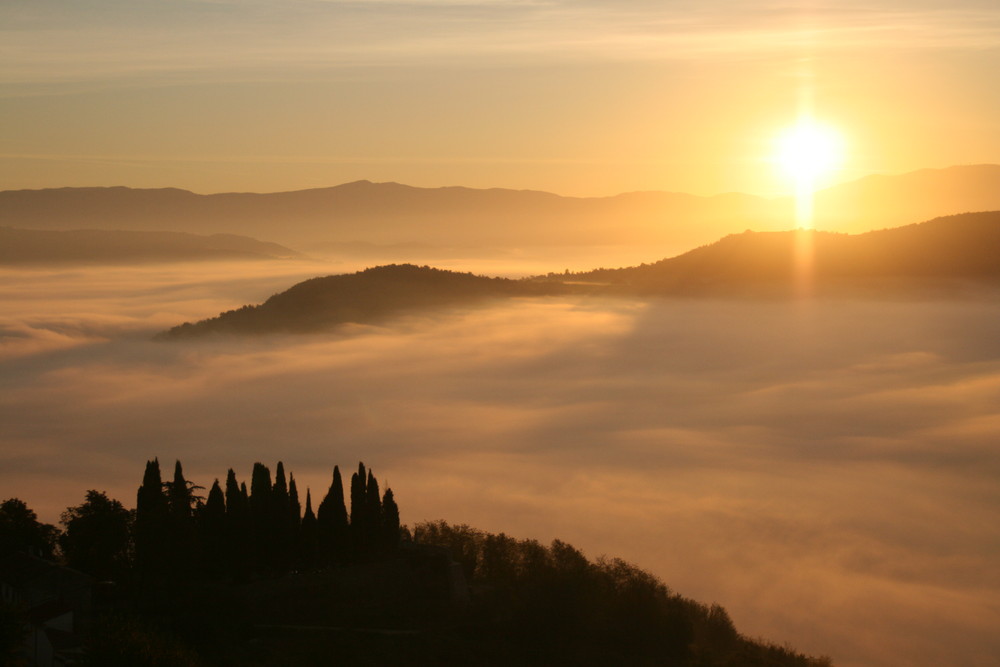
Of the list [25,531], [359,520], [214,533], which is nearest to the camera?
[214,533]

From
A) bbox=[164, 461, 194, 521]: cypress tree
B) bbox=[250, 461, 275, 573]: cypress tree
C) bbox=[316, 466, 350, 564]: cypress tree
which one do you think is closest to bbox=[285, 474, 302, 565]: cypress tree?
bbox=[250, 461, 275, 573]: cypress tree

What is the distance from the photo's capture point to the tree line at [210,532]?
6738 cm

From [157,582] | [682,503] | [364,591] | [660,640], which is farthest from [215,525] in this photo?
[682,503]

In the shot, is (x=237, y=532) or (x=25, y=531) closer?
(x=237, y=532)

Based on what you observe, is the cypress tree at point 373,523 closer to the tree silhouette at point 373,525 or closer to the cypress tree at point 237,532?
the tree silhouette at point 373,525

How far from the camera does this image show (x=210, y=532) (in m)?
69.8

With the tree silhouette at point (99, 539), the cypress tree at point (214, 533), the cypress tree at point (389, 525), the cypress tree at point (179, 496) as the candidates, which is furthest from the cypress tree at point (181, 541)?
the cypress tree at point (389, 525)

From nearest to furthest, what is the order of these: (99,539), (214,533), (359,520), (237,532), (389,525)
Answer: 1. (99,539)
2. (237,532)
3. (214,533)
4. (359,520)
5. (389,525)

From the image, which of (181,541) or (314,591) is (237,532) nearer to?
(181,541)

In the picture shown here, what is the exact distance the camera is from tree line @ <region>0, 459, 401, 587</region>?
67375mm

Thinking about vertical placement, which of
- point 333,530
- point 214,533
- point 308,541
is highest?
point 333,530

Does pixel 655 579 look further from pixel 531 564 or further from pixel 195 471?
pixel 195 471

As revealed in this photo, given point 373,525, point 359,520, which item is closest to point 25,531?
point 359,520

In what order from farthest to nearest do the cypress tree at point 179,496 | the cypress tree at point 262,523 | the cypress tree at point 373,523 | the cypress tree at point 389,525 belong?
1. the cypress tree at point 389,525
2. the cypress tree at point 373,523
3. the cypress tree at point 179,496
4. the cypress tree at point 262,523
